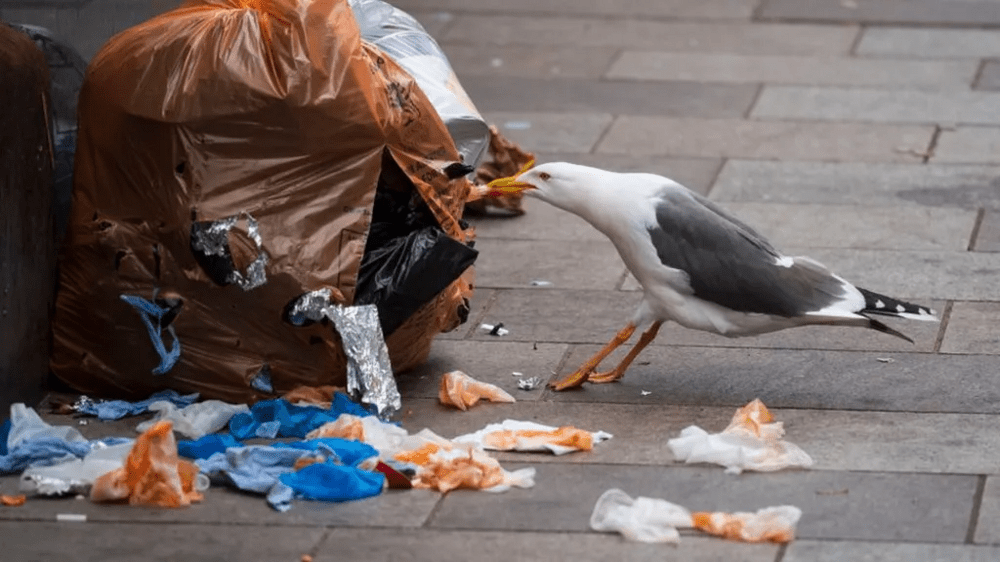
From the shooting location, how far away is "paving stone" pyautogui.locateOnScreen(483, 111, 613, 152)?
886 centimetres

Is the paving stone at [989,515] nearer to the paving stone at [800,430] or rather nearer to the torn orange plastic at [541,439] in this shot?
the paving stone at [800,430]

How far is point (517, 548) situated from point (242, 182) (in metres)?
1.63

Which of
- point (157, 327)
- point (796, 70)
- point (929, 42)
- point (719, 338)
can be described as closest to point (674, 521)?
point (719, 338)

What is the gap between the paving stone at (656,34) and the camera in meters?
10.9

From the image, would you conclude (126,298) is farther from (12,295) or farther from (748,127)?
(748,127)

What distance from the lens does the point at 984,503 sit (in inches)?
181

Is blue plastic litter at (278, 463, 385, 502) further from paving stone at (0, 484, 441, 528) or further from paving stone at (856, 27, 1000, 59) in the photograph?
paving stone at (856, 27, 1000, 59)

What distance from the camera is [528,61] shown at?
10688mm

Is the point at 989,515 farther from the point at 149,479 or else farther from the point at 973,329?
the point at 149,479

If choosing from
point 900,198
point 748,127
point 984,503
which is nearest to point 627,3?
point 748,127

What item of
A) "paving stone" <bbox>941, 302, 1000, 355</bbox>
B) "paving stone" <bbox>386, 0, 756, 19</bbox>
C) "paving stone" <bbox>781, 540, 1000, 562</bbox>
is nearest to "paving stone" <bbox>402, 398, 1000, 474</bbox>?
"paving stone" <bbox>781, 540, 1000, 562</bbox>

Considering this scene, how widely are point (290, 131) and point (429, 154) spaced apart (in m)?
0.49

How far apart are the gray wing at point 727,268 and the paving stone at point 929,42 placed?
566 cm

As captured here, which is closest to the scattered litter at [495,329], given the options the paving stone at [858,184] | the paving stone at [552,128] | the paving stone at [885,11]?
the paving stone at [858,184]
